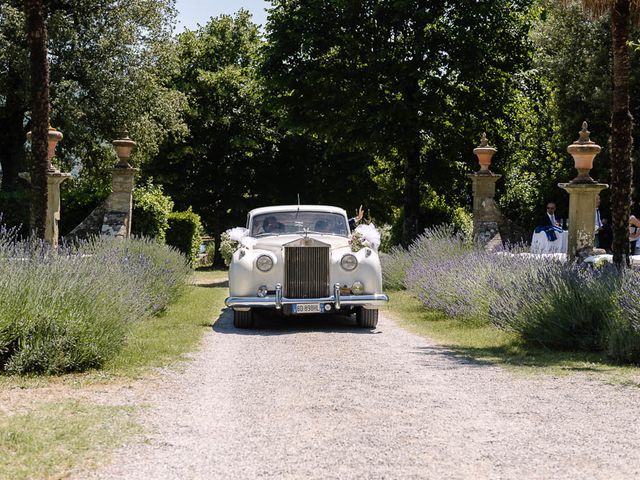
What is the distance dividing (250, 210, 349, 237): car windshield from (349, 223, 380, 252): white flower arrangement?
20.8 inches

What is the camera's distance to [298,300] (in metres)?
12.5

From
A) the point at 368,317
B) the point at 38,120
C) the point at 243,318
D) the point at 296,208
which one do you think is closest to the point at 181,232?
the point at 296,208

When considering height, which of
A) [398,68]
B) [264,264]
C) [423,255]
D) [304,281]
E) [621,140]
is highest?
[398,68]

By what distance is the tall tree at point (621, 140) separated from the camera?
12.5 m

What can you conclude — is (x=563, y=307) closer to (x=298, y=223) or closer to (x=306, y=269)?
(x=306, y=269)

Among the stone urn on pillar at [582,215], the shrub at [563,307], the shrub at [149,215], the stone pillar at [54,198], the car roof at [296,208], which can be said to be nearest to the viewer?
the shrub at [563,307]

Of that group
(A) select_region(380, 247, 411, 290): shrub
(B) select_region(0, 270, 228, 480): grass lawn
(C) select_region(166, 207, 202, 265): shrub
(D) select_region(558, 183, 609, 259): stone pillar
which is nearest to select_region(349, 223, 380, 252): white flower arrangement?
(B) select_region(0, 270, 228, 480): grass lawn

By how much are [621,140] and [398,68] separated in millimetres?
13082

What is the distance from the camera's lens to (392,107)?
25.2 metres

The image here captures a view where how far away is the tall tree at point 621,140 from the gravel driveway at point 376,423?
4.58m

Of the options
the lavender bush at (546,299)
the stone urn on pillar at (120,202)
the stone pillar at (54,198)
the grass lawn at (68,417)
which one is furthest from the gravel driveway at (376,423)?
the stone urn on pillar at (120,202)

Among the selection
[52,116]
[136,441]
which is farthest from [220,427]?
[52,116]

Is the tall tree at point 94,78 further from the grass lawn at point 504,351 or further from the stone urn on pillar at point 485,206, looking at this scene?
the grass lawn at point 504,351

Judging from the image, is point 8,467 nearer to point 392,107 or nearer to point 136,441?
point 136,441
